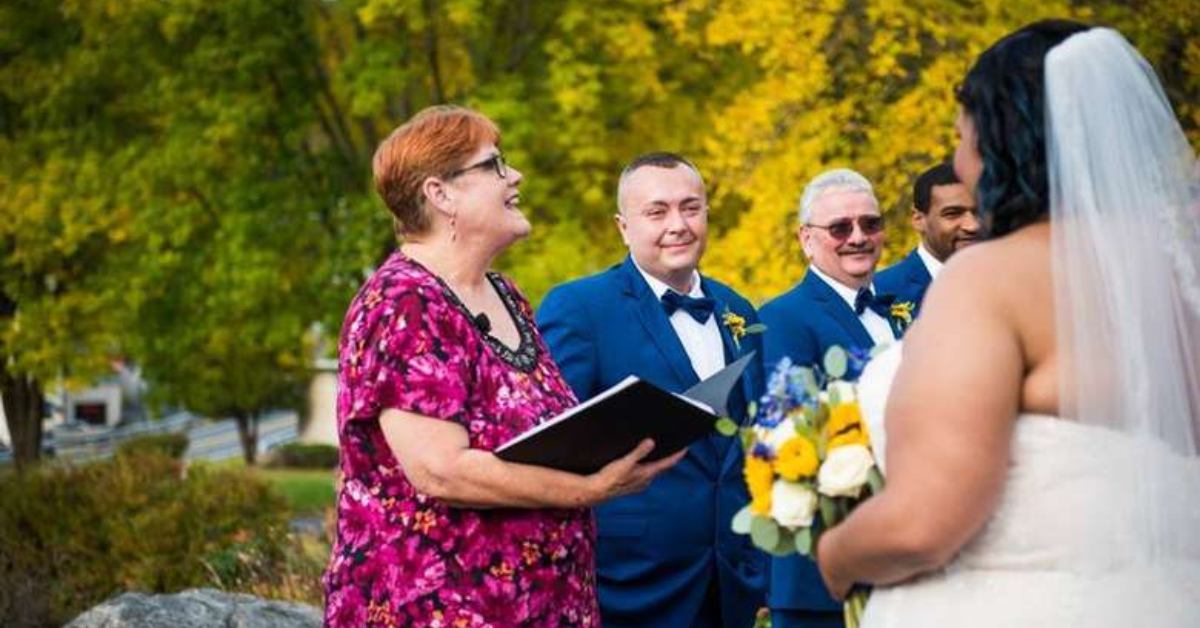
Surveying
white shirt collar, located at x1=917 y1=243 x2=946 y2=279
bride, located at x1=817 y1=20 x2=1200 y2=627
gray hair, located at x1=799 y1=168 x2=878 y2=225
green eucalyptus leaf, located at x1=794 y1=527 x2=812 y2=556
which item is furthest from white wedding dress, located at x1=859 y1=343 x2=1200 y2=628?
white shirt collar, located at x1=917 y1=243 x2=946 y2=279

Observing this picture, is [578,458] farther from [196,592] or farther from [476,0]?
[476,0]

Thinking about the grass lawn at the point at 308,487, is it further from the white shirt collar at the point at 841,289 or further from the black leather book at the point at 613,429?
the black leather book at the point at 613,429

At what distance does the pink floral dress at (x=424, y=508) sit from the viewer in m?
4.35

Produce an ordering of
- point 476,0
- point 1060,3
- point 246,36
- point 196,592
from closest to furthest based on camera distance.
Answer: point 196,592 < point 1060,3 < point 476,0 < point 246,36

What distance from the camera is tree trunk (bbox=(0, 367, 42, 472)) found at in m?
25.4

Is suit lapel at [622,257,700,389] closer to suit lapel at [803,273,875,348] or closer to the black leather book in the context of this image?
suit lapel at [803,273,875,348]

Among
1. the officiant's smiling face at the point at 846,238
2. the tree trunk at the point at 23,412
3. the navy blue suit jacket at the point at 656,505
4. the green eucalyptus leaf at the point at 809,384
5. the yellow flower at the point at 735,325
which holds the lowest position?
the tree trunk at the point at 23,412

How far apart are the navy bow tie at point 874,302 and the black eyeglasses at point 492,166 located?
199 centimetres

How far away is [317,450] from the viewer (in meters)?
48.0

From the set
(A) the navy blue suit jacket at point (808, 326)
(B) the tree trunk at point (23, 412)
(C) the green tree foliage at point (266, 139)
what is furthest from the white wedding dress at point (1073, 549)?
(B) the tree trunk at point (23, 412)

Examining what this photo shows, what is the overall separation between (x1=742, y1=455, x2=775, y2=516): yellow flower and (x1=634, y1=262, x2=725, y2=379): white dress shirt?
2.45 m

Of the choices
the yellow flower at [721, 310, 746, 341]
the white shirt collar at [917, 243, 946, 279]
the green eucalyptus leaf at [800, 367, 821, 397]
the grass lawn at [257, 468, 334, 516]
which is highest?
the white shirt collar at [917, 243, 946, 279]

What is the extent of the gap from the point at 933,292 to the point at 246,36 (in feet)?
59.9

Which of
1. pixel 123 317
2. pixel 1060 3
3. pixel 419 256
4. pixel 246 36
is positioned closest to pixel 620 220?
pixel 419 256
